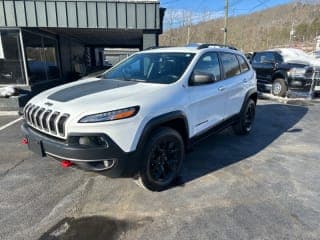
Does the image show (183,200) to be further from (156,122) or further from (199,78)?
(199,78)

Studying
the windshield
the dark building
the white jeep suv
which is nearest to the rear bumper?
the dark building

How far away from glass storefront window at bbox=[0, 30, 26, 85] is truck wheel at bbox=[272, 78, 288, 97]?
31.8 feet

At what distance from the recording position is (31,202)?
3.18 meters

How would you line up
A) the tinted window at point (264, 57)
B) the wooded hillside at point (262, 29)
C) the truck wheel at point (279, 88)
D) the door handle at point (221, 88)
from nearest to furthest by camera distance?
1. the door handle at point (221, 88)
2. the truck wheel at point (279, 88)
3. the tinted window at point (264, 57)
4. the wooded hillside at point (262, 29)

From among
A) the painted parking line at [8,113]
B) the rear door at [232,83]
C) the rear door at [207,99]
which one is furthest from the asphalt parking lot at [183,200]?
the painted parking line at [8,113]

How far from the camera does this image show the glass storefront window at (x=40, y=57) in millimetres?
9860

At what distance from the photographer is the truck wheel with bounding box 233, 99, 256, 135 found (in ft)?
17.8

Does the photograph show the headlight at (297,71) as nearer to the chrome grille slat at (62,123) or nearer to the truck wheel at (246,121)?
the truck wheel at (246,121)

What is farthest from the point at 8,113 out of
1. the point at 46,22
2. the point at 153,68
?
the point at 153,68

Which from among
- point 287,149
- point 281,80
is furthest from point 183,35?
point 287,149

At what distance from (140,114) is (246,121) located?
3529 mm

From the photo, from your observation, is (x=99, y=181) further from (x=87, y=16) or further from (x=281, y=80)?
(x=281, y=80)

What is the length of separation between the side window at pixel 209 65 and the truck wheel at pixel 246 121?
140cm

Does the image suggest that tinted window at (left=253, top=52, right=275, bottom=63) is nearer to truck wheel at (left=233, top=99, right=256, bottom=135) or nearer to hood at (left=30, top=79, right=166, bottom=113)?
truck wheel at (left=233, top=99, right=256, bottom=135)
